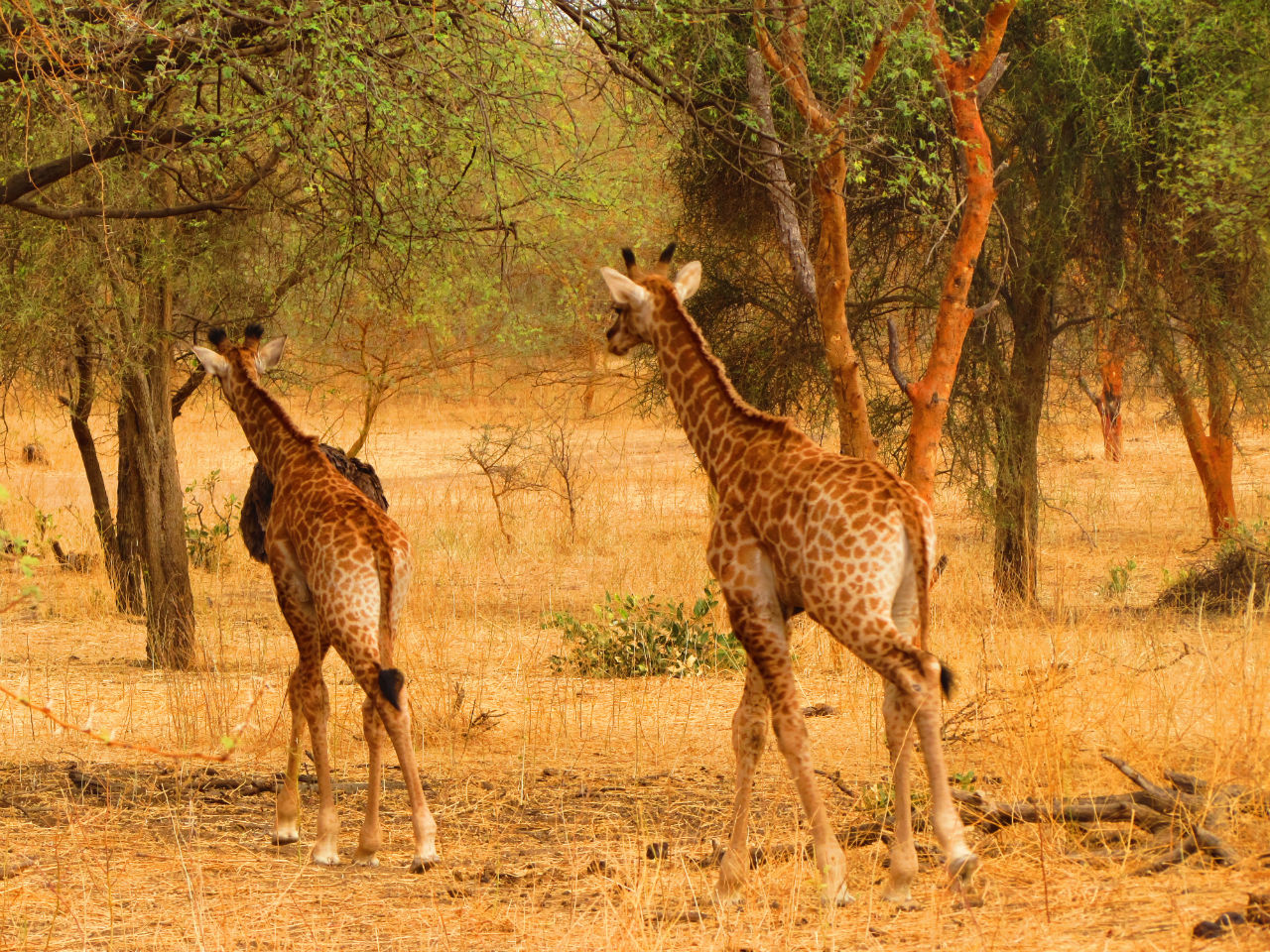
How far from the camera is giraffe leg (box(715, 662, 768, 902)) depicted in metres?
4.95

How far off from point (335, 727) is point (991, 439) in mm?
6886

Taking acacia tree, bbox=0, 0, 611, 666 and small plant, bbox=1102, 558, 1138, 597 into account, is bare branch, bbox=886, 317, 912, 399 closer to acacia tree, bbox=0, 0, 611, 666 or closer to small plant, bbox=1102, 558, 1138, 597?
acacia tree, bbox=0, 0, 611, 666

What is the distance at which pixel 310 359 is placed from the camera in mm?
12742

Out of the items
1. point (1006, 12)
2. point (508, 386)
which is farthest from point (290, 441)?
point (508, 386)

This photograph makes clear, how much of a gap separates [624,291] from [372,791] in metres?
2.34

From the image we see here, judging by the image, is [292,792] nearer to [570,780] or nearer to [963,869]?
[570,780]

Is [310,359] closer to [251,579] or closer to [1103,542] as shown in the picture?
[251,579]

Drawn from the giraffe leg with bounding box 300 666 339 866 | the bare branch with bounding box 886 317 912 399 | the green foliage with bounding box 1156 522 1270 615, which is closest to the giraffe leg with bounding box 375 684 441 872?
the giraffe leg with bounding box 300 666 339 866

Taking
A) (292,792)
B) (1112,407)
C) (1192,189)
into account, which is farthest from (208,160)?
(1112,407)

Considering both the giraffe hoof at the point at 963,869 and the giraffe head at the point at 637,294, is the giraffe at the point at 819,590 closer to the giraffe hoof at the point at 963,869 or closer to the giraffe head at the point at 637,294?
the giraffe hoof at the point at 963,869

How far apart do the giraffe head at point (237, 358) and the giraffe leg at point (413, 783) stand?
1908 mm

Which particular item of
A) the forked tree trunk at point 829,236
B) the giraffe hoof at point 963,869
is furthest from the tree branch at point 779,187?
the giraffe hoof at point 963,869

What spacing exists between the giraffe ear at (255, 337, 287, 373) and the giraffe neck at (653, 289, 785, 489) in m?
2.11

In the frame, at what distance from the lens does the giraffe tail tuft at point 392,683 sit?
5.39m
